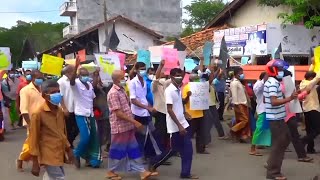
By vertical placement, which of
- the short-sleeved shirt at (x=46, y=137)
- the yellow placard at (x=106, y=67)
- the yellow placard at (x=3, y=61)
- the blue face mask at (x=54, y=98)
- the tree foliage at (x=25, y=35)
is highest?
the tree foliage at (x=25, y=35)

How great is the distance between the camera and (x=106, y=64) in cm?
898

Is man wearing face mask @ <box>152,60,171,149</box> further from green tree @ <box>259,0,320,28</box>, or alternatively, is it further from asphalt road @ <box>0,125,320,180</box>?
green tree @ <box>259,0,320,28</box>

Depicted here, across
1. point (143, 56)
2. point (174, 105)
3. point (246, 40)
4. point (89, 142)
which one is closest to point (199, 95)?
point (174, 105)

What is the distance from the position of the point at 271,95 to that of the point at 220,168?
185cm

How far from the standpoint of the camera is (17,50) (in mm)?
59312

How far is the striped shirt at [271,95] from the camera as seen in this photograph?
689 centimetres

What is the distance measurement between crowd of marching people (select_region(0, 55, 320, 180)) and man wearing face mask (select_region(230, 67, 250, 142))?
80 cm

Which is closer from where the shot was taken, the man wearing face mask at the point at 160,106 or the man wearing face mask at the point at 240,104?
the man wearing face mask at the point at 160,106

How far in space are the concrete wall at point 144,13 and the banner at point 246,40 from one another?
36.4m

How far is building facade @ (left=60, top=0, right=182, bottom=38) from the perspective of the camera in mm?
52688

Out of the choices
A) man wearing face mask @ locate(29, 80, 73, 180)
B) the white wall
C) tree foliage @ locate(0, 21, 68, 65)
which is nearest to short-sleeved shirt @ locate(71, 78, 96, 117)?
man wearing face mask @ locate(29, 80, 73, 180)

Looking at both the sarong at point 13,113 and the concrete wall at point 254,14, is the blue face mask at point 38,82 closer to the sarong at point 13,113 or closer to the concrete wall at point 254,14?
the sarong at point 13,113

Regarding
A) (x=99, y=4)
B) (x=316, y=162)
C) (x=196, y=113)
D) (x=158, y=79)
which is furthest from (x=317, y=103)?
(x=99, y=4)

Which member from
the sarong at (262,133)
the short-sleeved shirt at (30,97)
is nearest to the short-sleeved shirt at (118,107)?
the short-sleeved shirt at (30,97)
